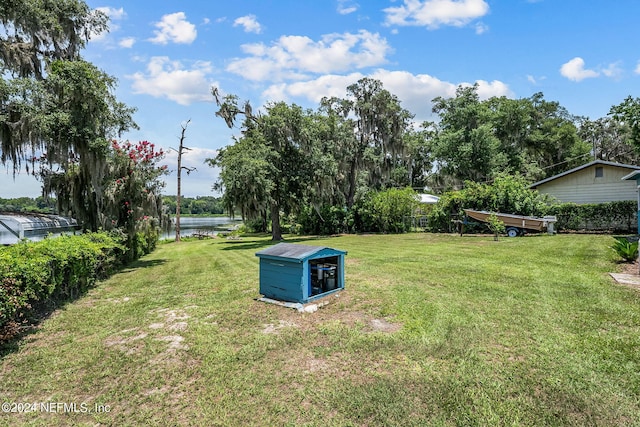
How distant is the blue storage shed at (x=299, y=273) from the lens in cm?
566

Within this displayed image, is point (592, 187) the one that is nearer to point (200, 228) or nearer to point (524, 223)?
point (524, 223)

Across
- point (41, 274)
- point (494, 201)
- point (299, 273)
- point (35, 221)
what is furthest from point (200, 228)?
point (299, 273)

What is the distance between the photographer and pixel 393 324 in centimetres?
472

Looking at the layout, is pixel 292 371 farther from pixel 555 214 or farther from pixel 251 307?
pixel 555 214

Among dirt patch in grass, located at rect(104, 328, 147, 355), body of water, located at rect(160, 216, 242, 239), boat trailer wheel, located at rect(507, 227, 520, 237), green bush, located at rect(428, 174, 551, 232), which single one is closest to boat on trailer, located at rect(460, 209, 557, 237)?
boat trailer wheel, located at rect(507, 227, 520, 237)

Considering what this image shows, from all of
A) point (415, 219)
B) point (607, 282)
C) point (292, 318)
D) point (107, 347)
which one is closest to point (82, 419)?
point (107, 347)

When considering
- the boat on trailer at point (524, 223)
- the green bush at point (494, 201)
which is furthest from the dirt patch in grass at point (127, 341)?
the green bush at point (494, 201)

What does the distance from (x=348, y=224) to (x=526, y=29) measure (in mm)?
15584

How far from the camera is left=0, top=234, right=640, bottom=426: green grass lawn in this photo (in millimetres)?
2812

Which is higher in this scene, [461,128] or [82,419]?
[461,128]

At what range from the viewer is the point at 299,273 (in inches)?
222

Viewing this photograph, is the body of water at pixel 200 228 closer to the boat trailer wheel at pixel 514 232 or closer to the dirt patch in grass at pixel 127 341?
the dirt patch in grass at pixel 127 341

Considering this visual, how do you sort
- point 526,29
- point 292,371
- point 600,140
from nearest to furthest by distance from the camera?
point 292,371 < point 526,29 < point 600,140

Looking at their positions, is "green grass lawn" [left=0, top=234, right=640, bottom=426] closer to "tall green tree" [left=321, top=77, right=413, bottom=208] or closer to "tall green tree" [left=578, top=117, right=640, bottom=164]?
"tall green tree" [left=321, top=77, right=413, bottom=208]
